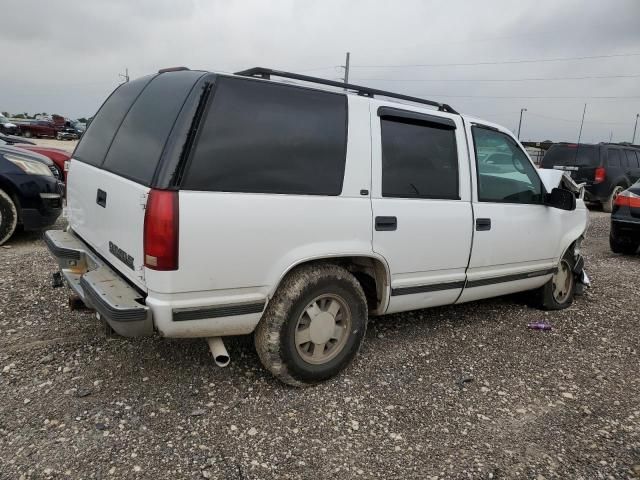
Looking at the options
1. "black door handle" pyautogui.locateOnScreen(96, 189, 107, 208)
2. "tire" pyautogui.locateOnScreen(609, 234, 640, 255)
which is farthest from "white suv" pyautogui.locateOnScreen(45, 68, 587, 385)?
"tire" pyautogui.locateOnScreen(609, 234, 640, 255)

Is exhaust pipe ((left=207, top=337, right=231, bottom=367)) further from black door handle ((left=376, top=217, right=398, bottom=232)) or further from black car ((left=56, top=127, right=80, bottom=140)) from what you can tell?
black car ((left=56, top=127, right=80, bottom=140))

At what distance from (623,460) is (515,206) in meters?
2.03

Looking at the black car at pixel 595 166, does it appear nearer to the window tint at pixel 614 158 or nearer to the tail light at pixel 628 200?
the window tint at pixel 614 158

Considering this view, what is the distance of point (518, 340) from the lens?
4.19 meters

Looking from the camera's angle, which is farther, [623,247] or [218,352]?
[623,247]

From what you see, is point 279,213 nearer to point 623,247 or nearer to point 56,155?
point 623,247

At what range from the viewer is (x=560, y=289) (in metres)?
4.96

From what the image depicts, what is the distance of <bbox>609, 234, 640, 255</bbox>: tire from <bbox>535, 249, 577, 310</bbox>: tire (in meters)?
3.62

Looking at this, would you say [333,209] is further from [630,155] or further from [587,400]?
[630,155]

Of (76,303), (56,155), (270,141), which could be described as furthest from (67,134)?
(270,141)

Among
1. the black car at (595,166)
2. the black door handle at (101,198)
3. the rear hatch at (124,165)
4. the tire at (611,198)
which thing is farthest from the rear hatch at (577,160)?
the black door handle at (101,198)

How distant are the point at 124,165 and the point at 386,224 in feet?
5.36

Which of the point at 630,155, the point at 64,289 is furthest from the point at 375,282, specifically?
the point at 630,155

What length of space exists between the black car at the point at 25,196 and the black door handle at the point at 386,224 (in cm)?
474
